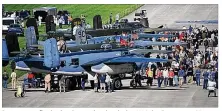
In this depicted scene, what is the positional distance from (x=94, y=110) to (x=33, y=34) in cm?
565

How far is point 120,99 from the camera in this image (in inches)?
1398

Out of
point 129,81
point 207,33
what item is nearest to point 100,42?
point 129,81

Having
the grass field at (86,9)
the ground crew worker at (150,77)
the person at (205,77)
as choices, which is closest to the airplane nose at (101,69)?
the ground crew worker at (150,77)

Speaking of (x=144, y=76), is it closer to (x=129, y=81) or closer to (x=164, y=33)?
(x=129, y=81)

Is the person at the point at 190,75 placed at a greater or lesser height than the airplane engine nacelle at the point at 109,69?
lesser

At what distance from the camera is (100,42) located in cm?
Answer: 4006

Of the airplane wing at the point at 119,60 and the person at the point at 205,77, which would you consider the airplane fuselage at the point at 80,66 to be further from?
the person at the point at 205,77

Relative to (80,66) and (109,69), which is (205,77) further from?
(80,66)

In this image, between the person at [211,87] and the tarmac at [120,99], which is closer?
the tarmac at [120,99]

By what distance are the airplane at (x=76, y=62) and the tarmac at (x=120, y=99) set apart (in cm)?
65

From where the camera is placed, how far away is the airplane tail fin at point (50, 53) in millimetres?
36375

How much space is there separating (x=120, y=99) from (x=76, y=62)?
2514mm

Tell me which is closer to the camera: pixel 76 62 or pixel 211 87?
pixel 211 87

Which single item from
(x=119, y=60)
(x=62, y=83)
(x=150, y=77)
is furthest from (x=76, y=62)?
(x=150, y=77)
